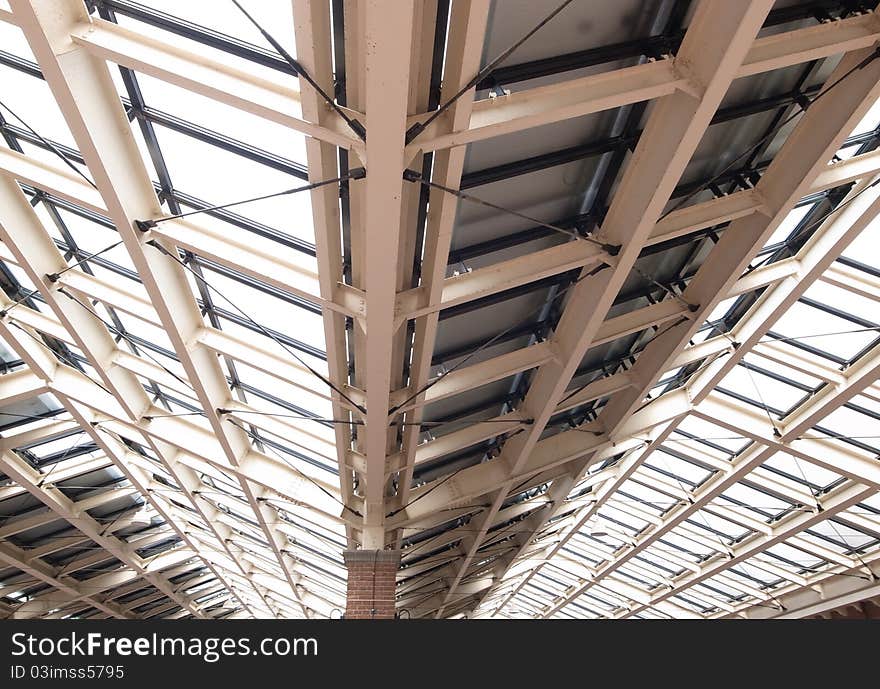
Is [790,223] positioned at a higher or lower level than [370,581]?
higher

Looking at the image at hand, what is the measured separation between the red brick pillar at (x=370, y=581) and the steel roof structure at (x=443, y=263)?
81 centimetres

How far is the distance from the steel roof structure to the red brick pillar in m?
0.81

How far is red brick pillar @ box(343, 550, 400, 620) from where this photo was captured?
14258 mm

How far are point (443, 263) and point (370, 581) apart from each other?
8631 mm

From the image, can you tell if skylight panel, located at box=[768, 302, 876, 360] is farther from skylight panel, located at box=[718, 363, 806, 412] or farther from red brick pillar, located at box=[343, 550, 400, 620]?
red brick pillar, located at box=[343, 550, 400, 620]

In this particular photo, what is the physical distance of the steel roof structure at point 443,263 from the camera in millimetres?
5891

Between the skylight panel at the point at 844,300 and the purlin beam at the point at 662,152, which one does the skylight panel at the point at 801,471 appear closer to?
the skylight panel at the point at 844,300

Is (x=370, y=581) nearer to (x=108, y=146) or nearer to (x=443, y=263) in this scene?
(x=443, y=263)

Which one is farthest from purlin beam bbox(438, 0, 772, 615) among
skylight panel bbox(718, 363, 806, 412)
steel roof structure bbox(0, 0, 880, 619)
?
skylight panel bbox(718, 363, 806, 412)

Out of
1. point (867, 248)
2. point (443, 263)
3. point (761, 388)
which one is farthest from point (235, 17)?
point (761, 388)

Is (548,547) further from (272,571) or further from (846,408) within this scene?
(846,408)

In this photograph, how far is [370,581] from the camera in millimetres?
14391

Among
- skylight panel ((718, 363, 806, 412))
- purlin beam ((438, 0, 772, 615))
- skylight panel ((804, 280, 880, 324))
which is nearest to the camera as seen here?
purlin beam ((438, 0, 772, 615))

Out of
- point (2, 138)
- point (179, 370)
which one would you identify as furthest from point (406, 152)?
point (179, 370)
